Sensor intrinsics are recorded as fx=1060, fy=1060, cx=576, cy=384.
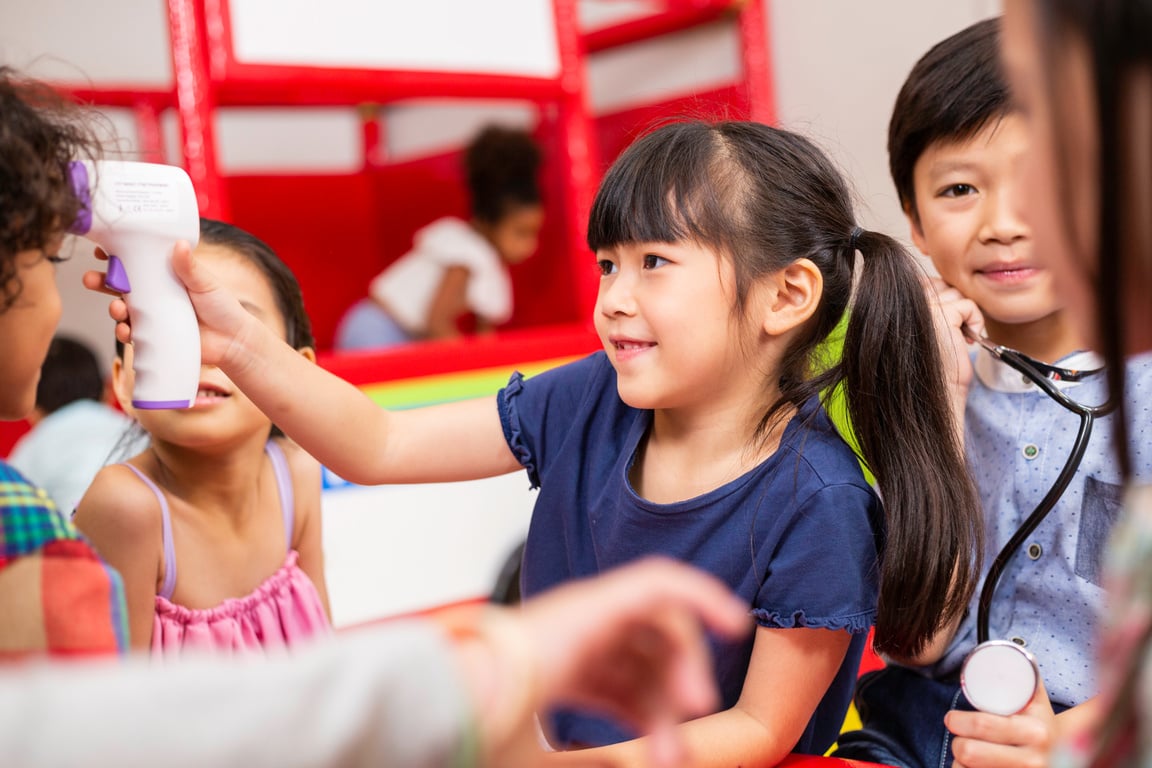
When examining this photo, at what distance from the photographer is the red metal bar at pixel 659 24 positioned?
Result: 2541 millimetres

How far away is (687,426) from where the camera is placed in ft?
3.03

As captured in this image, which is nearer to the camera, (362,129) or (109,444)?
(109,444)

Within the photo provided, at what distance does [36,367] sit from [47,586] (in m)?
0.21

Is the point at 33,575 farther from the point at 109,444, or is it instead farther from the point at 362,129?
the point at 362,129

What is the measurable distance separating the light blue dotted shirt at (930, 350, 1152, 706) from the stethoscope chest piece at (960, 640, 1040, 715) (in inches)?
8.2

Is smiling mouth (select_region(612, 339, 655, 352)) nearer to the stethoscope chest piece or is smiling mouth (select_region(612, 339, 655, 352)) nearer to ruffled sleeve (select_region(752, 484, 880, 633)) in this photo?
ruffled sleeve (select_region(752, 484, 880, 633))

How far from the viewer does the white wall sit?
1.47 m

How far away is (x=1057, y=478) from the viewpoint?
909 mm

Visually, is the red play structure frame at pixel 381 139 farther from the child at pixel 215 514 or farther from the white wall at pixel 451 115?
the child at pixel 215 514

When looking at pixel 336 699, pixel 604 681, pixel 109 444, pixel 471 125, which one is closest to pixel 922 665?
pixel 604 681

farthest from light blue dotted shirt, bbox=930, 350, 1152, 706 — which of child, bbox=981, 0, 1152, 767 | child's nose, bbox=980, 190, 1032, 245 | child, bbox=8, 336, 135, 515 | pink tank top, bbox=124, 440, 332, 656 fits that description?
child, bbox=8, 336, 135, 515

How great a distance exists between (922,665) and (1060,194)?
1.97ft

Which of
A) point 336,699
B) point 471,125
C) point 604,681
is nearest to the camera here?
point 336,699

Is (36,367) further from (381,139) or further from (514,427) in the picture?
(381,139)
